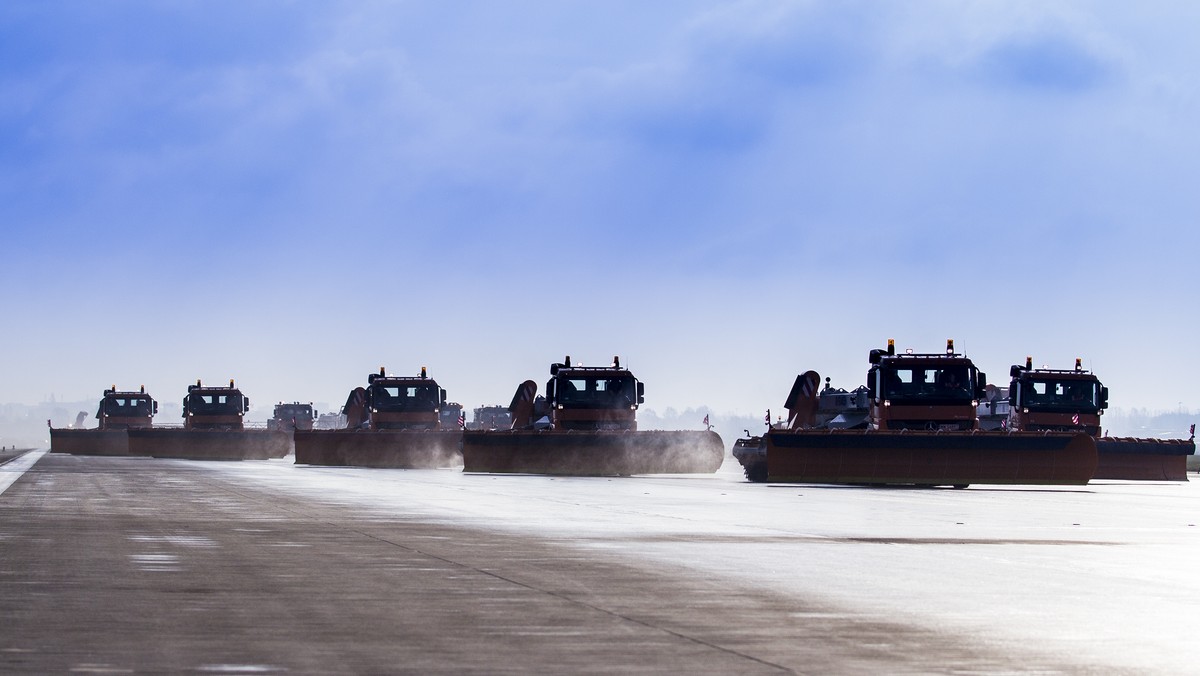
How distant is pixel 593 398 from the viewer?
43.6 m

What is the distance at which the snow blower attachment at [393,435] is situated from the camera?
4997cm

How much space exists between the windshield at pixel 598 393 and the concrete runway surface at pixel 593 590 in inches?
800

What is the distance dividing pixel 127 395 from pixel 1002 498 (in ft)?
181

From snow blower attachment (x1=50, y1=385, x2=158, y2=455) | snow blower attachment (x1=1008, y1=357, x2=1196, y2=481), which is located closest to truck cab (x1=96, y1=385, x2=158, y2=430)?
snow blower attachment (x1=50, y1=385, x2=158, y2=455)

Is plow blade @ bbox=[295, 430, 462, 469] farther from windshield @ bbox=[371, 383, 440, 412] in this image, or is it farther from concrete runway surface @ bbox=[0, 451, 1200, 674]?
concrete runway surface @ bbox=[0, 451, 1200, 674]

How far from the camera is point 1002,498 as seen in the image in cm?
2750

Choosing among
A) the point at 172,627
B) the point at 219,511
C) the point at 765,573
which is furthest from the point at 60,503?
the point at 172,627

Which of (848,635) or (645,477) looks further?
(645,477)

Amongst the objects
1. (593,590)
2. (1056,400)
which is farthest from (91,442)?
(593,590)

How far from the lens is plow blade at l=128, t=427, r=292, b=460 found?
214 feet

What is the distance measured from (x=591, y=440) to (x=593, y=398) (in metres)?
3.64

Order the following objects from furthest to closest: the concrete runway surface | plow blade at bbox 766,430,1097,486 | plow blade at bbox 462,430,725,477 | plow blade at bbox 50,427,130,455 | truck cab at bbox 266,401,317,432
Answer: truck cab at bbox 266,401,317,432 → plow blade at bbox 50,427,130,455 → plow blade at bbox 462,430,725,477 → plow blade at bbox 766,430,1097,486 → the concrete runway surface

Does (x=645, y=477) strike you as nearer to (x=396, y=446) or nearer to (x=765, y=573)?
(x=396, y=446)

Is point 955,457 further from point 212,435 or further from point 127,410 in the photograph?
point 127,410
